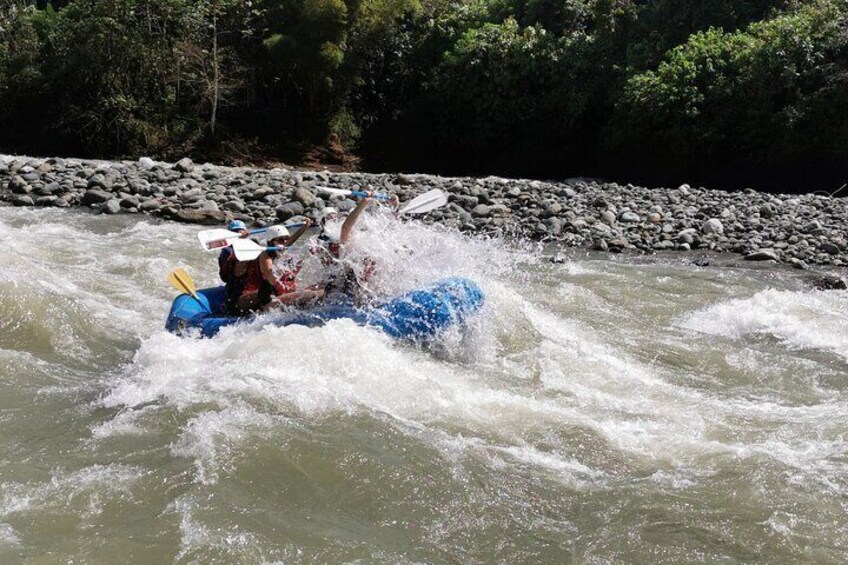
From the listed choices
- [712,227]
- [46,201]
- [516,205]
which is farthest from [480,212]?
[46,201]

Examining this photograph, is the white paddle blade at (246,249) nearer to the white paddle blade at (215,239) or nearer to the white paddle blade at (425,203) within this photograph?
the white paddle blade at (215,239)

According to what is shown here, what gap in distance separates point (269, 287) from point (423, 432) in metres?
2.28

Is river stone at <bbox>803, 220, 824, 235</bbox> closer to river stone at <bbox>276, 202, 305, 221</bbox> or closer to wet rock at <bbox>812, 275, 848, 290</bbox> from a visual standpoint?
wet rock at <bbox>812, 275, 848, 290</bbox>

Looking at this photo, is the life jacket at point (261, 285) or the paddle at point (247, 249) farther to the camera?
the life jacket at point (261, 285)

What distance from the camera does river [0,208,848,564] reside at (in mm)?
3979

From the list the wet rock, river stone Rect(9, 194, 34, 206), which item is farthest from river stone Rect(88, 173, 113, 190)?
the wet rock

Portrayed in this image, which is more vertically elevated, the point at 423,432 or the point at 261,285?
the point at 261,285

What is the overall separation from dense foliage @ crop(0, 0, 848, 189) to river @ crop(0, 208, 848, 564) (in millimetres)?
9757

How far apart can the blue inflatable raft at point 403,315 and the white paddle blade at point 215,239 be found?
58 centimetres

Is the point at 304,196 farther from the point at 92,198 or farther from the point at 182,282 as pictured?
the point at 182,282

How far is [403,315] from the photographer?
6.38 metres

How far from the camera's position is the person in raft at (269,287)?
6.67m

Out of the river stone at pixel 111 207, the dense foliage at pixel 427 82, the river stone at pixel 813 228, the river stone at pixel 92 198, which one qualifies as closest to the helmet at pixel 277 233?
the river stone at pixel 111 207

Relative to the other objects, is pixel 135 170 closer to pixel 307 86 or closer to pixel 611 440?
pixel 307 86
